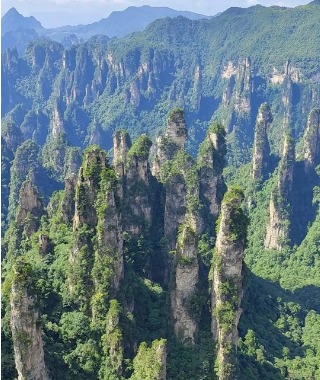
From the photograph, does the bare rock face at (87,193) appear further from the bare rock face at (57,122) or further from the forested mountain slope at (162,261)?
the bare rock face at (57,122)

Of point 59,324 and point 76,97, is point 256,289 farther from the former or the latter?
point 76,97

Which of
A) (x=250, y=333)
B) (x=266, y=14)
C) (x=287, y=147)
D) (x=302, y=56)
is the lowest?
(x=250, y=333)

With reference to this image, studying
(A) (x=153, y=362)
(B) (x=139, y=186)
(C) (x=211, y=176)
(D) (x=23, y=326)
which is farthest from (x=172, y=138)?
(D) (x=23, y=326)

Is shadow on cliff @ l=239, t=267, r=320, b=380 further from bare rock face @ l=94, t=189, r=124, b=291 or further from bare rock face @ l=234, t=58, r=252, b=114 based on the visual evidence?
bare rock face @ l=234, t=58, r=252, b=114

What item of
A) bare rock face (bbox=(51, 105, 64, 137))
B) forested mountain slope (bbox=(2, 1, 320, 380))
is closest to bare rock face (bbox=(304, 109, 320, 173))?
forested mountain slope (bbox=(2, 1, 320, 380))

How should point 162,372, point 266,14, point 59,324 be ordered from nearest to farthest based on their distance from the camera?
1. point 162,372
2. point 59,324
3. point 266,14

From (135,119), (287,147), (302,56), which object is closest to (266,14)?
(302,56)

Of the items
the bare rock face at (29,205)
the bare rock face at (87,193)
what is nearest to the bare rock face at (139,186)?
the bare rock face at (29,205)

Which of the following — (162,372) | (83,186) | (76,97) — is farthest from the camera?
(76,97)
